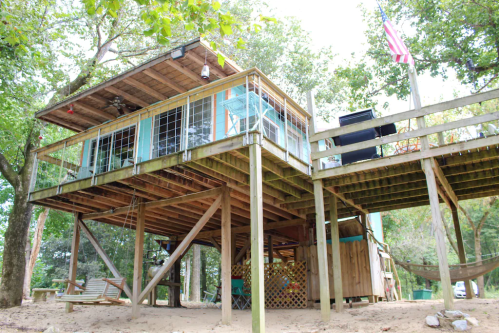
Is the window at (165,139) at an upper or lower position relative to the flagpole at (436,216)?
upper

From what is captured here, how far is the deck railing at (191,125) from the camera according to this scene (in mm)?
7926

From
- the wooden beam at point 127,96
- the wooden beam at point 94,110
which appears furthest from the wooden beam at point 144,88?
the wooden beam at point 94,110

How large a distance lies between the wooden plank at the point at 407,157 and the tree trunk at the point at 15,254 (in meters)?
8.80

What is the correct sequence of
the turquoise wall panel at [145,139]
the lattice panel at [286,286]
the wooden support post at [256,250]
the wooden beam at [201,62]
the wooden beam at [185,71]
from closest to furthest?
the wooden support post at [256,250] → the wooden beam at [201,62] → the wooden beam at [185,71] → the lattice panel at [286,286] → the turquoise wall panel at [145,139]

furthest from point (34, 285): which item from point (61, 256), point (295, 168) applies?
point (295, 168)

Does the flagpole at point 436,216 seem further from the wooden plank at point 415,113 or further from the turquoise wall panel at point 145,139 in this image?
the turquoise wall panel at point 145,139

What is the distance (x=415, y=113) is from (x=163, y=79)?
6.21 meters

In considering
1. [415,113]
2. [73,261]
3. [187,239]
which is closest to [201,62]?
[187,239]

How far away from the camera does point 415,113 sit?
759 cm

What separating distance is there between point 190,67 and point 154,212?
4.15 metres

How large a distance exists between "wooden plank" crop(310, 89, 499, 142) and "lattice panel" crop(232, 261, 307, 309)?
4.24 m

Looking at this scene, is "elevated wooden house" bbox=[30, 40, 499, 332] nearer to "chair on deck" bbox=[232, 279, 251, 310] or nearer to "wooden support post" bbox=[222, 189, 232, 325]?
"wooden support post" bbox=[222, 189, 232, 325]

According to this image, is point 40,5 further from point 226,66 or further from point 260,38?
point 260,38

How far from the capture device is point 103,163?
11.8 meters
